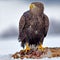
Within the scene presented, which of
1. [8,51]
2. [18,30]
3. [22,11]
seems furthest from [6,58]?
[22,11]

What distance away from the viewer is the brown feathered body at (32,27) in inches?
38.1

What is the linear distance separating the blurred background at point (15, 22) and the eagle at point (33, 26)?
22 mm

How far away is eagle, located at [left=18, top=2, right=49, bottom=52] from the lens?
38.2 inches

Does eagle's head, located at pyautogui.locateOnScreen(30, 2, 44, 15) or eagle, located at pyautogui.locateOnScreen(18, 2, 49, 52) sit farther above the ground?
eagle's head, located at pyautogui.locateOnScreen(30, 2, 44, 15)

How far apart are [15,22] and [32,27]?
100mm

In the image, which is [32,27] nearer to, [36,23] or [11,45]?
[36,23]

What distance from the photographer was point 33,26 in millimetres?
974

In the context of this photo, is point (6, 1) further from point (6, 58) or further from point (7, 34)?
point (6, 58)

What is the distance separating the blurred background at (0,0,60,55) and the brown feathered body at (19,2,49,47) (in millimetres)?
24

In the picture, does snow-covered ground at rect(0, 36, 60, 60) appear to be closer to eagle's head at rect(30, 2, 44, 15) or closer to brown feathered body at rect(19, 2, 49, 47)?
brown feathered body at rect(19, 2, 49, 47)

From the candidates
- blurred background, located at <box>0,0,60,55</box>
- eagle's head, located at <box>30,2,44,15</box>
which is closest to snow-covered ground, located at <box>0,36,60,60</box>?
blurred background, located at <box>0,0,60,55</box>

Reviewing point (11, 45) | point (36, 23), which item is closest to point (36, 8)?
point (36, 23)

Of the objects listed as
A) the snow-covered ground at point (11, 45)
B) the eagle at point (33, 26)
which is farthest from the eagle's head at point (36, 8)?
the snow-covered ground at point (11, 45)

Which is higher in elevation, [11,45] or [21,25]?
[21,25]
